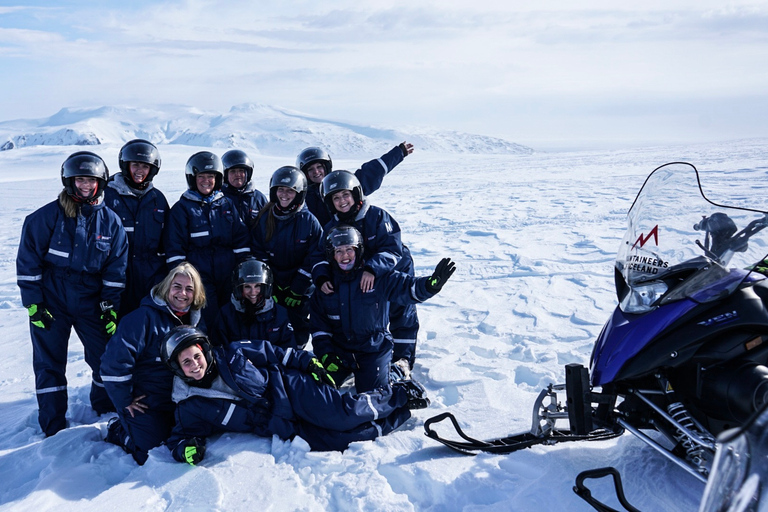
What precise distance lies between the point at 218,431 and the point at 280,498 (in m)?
1.12

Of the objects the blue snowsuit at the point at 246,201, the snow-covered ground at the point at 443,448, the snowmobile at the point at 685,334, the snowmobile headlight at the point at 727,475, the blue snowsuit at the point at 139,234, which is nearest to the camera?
the snowmobile headlight at the point at 727,475

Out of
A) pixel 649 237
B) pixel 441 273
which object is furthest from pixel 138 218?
pixel 649 237

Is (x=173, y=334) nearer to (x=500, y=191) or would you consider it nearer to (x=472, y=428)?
(x=472, y=428)

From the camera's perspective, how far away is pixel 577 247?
889 centimetres

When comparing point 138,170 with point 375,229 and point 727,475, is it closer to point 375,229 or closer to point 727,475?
point 375,229

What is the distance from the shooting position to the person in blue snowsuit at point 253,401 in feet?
10.8

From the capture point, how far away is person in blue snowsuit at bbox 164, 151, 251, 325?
4547mm

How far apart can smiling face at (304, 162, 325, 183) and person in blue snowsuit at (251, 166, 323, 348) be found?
2.77 ft

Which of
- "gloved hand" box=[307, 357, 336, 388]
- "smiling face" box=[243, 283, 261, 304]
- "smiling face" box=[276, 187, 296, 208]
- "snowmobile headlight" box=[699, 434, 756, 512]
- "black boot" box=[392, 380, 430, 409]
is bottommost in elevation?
"black boot" box=[392, 380, 430, 409]

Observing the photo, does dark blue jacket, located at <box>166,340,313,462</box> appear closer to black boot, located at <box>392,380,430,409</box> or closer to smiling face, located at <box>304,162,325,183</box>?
black boot, located at <box>392,380,430,409</box>

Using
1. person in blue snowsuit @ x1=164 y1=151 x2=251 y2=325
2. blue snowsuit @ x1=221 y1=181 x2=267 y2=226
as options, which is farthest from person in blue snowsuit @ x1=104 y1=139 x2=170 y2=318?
blue snowsuit @ x1=221 y1=181 x2=267 y2=226

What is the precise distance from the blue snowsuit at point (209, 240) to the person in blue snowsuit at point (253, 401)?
1.27m

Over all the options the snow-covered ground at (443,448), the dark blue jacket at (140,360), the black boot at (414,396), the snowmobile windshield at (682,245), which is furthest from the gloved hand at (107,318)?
the snowmobile windshield at (682,245)

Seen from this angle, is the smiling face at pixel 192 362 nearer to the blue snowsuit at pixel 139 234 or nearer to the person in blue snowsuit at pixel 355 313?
the person in blue snowsuit at pixel 355 313
